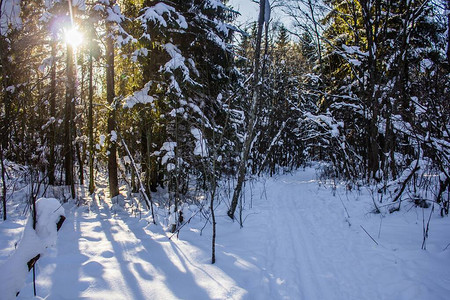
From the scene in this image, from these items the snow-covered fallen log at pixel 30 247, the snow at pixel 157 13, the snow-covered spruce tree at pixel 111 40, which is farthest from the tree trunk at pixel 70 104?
the snow-covered fallen log at pixel 30 247

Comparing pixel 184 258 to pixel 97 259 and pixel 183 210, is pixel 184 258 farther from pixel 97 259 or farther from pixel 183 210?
pixel 183 210

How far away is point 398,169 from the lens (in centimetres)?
942

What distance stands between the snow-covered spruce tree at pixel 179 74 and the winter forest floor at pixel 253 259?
2516 millimetres

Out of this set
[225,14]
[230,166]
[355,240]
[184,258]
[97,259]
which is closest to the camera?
[97,259]

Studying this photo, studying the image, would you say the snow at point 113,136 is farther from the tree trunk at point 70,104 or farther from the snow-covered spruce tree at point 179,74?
the tree trunk at point 70,104

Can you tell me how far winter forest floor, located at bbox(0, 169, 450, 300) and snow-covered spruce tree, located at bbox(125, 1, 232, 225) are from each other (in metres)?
2.52

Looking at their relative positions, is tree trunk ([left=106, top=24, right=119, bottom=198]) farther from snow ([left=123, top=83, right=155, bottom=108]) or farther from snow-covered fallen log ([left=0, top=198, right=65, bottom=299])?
snow-covered fallen log ([left=0, top=198, right=65, bottom=299])

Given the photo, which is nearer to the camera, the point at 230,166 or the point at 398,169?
the point at 398,169

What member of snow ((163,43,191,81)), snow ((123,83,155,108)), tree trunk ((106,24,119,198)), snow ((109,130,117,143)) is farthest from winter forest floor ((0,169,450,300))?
snow ((163,43,191,81))

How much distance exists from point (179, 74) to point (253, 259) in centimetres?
551

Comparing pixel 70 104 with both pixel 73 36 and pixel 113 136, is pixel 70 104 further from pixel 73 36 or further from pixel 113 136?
pixel 113 136

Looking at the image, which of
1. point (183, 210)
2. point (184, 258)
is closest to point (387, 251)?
point (184, 258)

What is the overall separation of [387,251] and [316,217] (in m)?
2.10

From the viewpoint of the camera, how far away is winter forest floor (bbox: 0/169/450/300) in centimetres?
283
